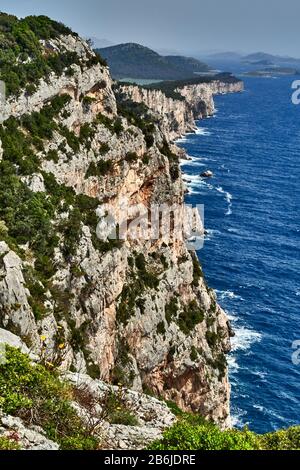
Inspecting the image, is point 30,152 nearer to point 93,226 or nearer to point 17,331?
point 93,226

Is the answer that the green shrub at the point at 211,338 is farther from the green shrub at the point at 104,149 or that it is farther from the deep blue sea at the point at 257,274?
the green shrub at the point at 104,149

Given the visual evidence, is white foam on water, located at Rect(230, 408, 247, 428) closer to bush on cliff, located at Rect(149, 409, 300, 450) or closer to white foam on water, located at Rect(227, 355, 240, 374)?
white foam on water, located at Rect(227, 355, 240, 374)

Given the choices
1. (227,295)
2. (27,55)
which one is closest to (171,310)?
(27,55)

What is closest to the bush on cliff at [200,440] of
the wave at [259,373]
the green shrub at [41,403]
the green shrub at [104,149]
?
the green shrub at [41,403]

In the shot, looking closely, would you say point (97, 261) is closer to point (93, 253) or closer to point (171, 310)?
point (93, 253)

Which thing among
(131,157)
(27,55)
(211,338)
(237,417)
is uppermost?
(27,55)
